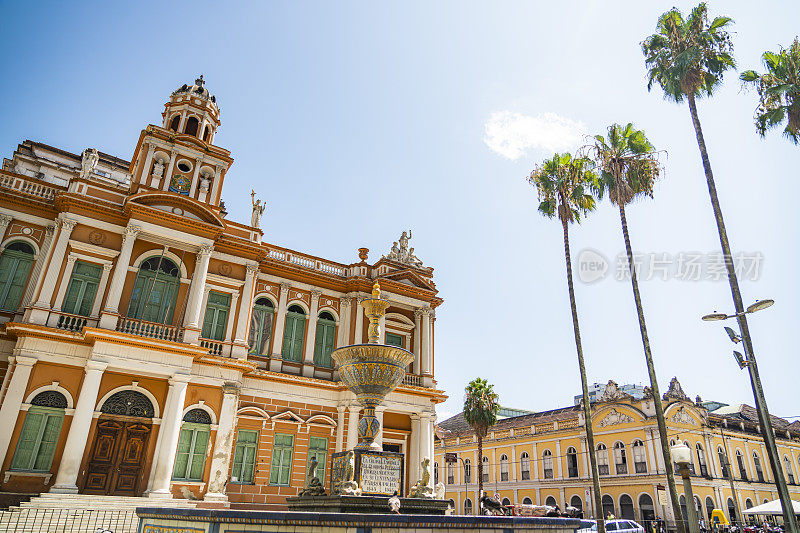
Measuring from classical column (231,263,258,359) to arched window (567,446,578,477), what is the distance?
89.2ft

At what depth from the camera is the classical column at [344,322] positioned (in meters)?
23.3

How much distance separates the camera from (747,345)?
14.3m

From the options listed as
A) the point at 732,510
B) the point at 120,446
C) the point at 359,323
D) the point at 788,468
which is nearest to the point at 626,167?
the point at 359,323

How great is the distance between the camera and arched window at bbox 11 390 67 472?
52.0 feet

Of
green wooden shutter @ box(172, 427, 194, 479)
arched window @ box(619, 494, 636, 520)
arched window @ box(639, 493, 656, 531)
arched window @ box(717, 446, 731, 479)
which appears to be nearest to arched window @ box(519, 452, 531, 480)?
arched window @ box(619, 494, 636, 520)

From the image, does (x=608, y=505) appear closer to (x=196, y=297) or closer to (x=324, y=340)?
(x=324, y=340)

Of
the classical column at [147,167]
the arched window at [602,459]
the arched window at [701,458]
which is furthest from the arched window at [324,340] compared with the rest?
the arched window at [701,458]

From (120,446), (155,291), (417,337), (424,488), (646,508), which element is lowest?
(646,508)

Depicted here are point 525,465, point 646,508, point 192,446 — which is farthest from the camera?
point 525,465

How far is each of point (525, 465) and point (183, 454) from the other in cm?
2996

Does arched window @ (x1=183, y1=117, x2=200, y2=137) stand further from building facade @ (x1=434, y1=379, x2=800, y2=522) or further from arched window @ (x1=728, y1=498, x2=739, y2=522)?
arched window @ (x1=728, y1=498, x2=739, y2=522)

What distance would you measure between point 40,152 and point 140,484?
20366 millimetres

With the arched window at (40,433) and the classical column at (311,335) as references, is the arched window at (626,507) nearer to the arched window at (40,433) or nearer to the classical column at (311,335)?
the classical column at (311,335)

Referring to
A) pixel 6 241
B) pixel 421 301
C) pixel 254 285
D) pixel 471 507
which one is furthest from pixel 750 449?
pixel 6 241
